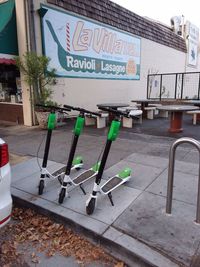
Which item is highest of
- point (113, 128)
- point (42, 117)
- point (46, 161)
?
point (113, 128)

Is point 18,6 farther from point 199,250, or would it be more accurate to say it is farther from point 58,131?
point 199,250

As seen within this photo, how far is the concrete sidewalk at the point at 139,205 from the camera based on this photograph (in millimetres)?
2047

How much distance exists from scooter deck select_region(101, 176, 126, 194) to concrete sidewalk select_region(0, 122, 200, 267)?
0.37 ft

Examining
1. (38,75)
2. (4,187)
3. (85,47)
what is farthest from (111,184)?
(85,47)

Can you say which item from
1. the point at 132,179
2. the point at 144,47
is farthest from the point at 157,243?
the point at 144,47

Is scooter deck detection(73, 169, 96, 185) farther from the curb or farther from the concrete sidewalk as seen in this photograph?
the curb

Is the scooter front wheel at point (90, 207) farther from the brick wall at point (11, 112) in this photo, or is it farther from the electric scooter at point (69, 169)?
the brick wall at point (11, 112)

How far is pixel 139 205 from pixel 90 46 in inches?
298

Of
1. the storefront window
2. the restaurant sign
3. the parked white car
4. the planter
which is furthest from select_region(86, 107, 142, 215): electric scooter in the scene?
the storefront window

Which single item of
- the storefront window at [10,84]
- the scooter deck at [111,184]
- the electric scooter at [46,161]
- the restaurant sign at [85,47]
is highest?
the restaurant sign at [85,47]

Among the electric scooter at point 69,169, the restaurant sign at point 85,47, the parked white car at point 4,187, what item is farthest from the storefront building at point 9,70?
the parked white car at point 4,187

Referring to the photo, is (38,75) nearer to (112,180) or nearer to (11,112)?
(11,112)

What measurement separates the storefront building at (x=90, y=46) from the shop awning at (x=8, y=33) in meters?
0.16

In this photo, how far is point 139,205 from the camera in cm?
273
